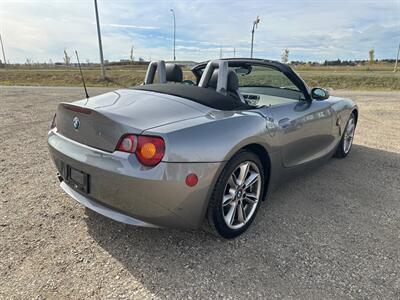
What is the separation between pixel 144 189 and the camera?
1979mm

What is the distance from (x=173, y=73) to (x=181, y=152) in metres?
1.81

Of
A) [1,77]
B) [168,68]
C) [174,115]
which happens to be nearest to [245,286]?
[174,115]

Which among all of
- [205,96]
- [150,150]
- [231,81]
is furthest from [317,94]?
[150,150]

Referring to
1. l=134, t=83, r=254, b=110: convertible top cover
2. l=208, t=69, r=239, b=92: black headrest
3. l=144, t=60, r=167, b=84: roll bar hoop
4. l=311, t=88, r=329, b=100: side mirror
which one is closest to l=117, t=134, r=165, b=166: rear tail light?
l=134, t=83, r=254, b=110: convertible top cover

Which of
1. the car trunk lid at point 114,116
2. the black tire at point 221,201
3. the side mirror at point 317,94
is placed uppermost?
the side mirror at point 317,94

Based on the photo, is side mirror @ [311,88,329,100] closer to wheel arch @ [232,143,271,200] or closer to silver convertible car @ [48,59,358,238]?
silver convertible car @ [48,59,358,238]

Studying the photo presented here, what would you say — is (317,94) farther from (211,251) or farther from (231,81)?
(211,251)

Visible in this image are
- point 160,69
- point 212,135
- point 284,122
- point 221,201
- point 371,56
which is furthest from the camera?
point 371,56

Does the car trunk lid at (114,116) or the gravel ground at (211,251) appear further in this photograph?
the car trunk lid at (114,116)

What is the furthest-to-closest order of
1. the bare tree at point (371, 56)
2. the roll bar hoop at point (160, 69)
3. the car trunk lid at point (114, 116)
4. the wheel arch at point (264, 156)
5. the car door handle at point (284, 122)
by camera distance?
the bare tree at point (371, 56)
the roll bar hoop at point (160, 69)
the car door handle at point (284, 122)
the wheel arch at point (264, 156)
the car trunk lid at point (114, 116)

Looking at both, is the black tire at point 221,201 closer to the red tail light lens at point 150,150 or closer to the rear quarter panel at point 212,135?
the rear quarter panel at point 212,135

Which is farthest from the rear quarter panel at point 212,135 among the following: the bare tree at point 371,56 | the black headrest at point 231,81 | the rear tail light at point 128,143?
the bare tree at point 371,56

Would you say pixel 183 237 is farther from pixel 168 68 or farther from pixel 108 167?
pixel 168 68

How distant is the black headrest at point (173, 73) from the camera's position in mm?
3562
